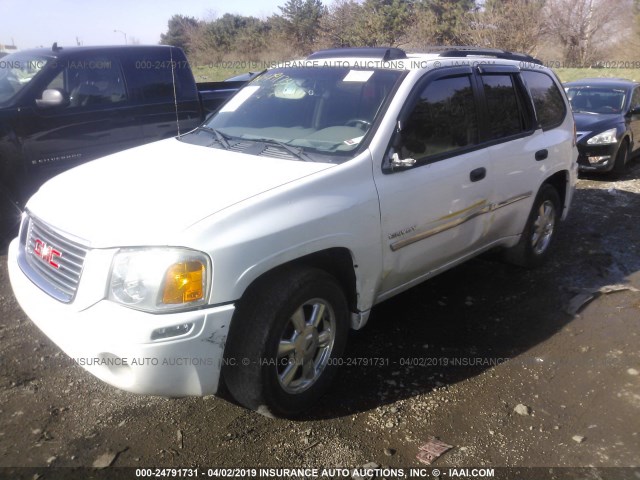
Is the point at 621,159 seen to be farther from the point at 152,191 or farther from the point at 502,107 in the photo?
the point at 152,191

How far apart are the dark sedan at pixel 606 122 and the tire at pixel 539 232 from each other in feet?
13.3

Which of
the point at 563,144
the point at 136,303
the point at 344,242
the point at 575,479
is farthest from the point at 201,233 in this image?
the point at 563,144

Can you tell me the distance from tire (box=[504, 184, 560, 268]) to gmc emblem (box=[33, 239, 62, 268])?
3652mm

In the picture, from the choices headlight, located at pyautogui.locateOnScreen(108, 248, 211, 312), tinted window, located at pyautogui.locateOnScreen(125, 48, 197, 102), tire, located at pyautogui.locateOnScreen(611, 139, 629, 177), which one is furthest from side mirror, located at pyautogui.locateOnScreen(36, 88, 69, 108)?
tire, located at pyautogui.locateOnScreen(611, 139, 629, 177)

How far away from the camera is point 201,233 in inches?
96.9

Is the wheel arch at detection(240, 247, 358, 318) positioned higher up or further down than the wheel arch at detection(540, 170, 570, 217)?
higher up

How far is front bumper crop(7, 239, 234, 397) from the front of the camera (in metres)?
2.41

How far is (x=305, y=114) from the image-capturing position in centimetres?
363

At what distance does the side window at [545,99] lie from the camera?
4.68 meters

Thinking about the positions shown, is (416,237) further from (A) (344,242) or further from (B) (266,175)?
(B) (266,175)

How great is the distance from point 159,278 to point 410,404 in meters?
1.64

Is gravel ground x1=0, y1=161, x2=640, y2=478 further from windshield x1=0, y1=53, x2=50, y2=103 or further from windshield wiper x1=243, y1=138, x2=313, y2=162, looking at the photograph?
windshield x1=0, y1=53, x2=50, y2=103

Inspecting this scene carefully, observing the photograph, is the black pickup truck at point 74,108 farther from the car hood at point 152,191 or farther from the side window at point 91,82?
the car hood at point 152,191

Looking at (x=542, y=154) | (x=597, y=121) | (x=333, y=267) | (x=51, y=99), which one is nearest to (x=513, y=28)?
(x=597, y=121)
